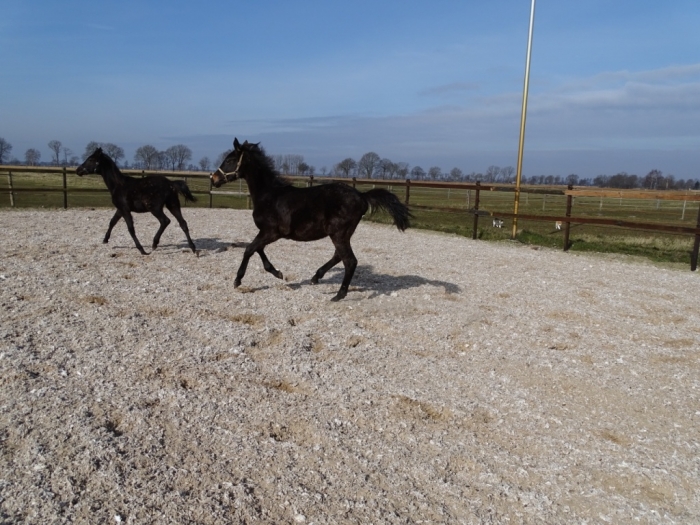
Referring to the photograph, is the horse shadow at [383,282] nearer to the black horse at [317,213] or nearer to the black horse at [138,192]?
the black horse at [317,213]

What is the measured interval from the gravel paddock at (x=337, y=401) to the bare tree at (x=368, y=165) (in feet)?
193

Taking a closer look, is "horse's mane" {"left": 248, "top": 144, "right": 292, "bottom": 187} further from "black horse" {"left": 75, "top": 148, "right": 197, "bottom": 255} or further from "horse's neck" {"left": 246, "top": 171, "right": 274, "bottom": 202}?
"black horse" {"left": 75, "top": 148, "right": 197, "bottom": 255}

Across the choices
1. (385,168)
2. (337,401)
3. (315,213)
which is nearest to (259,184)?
(315,213)

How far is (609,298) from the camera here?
282 inches

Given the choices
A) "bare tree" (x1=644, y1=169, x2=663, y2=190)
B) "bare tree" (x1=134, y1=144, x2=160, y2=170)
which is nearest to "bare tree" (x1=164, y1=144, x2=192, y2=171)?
"bare tree" (x1=134, y1=144, x2=160, y2=170)

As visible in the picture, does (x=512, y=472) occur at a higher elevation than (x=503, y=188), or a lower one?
lower

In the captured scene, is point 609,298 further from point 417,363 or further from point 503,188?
point 503,188

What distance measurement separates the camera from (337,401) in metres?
3.76

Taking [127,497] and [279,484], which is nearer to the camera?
[127,497]

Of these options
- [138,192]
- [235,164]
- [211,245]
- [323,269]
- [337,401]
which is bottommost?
[337,401]

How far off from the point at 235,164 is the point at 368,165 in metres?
61.4

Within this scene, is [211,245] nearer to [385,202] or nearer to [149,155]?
[385,202]

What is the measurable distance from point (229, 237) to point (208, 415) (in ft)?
26.8

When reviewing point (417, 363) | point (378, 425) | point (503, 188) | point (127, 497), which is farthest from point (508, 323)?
point (503, 188)
